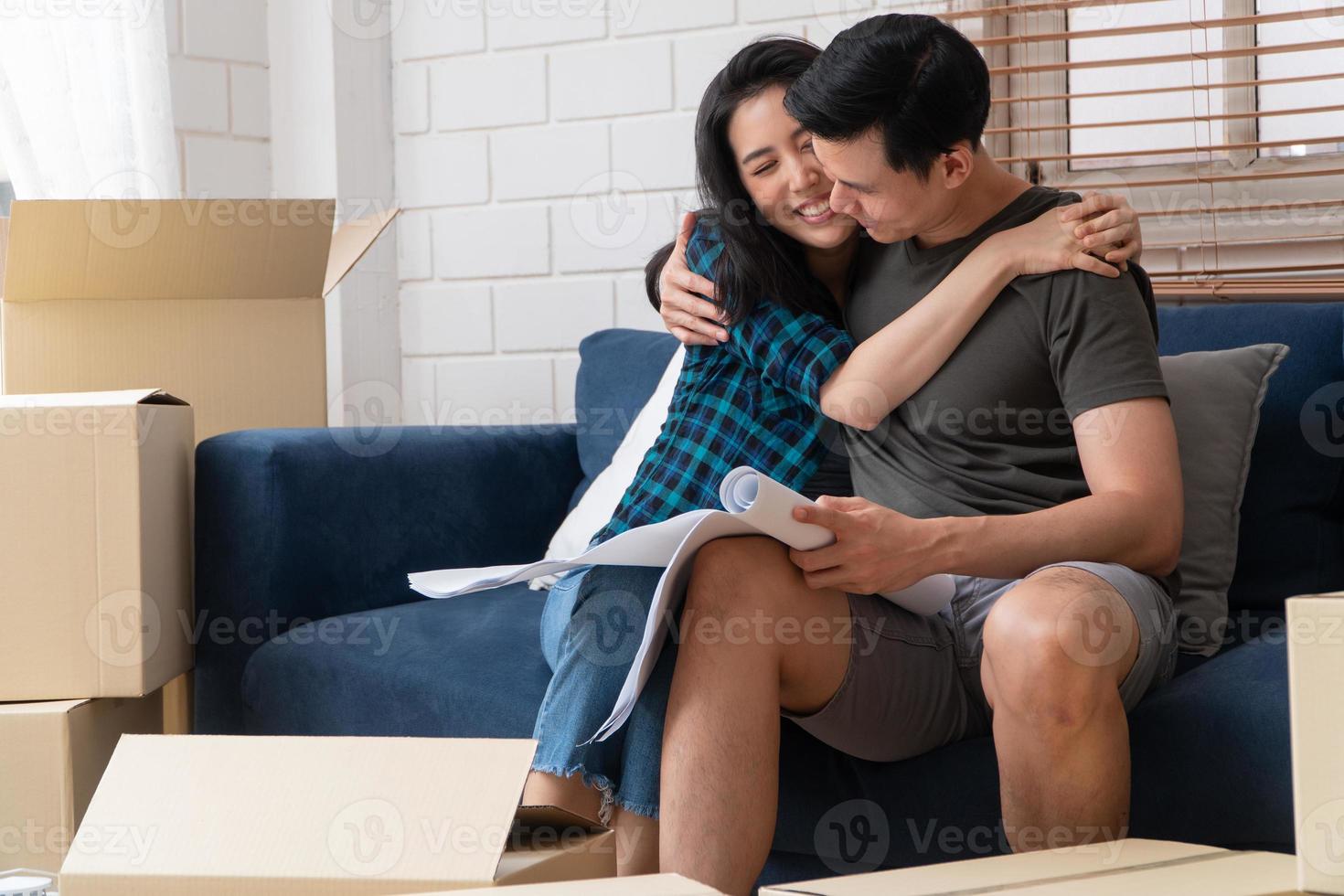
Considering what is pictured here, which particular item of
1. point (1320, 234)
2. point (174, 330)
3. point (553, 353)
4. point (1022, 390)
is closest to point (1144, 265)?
point (1320, 234)

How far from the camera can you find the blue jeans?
119 centimetres

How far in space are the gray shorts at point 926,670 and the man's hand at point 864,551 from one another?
0.16 ft

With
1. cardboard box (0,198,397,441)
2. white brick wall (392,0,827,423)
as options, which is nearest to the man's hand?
cardboard box (0,198,397,441)

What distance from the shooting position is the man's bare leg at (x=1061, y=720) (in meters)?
1.05

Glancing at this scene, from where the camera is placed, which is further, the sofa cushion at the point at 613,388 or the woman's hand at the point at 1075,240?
the sofa cushion at the point at 613,388

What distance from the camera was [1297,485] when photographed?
155cm

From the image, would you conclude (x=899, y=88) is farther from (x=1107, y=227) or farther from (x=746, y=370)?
(x=746, y=370)

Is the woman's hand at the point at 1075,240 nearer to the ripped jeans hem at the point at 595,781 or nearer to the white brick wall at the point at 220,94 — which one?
the ripped jeans hem at the point at 595,781

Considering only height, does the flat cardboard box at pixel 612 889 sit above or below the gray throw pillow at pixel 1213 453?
below

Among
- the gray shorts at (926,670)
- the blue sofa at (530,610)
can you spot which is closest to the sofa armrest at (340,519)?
the blue sofa at (530,610)

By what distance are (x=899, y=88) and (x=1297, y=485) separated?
0.70 metres

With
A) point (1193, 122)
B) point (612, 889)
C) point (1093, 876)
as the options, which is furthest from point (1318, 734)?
point (1193, 122)

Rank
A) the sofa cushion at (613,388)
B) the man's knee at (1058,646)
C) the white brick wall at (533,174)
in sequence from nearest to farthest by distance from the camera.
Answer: the man's knee at (1058,646) → the sofa cushion at (613,388) → the white brick wall at (533,174)

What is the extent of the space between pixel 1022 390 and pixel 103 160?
1657 mm
